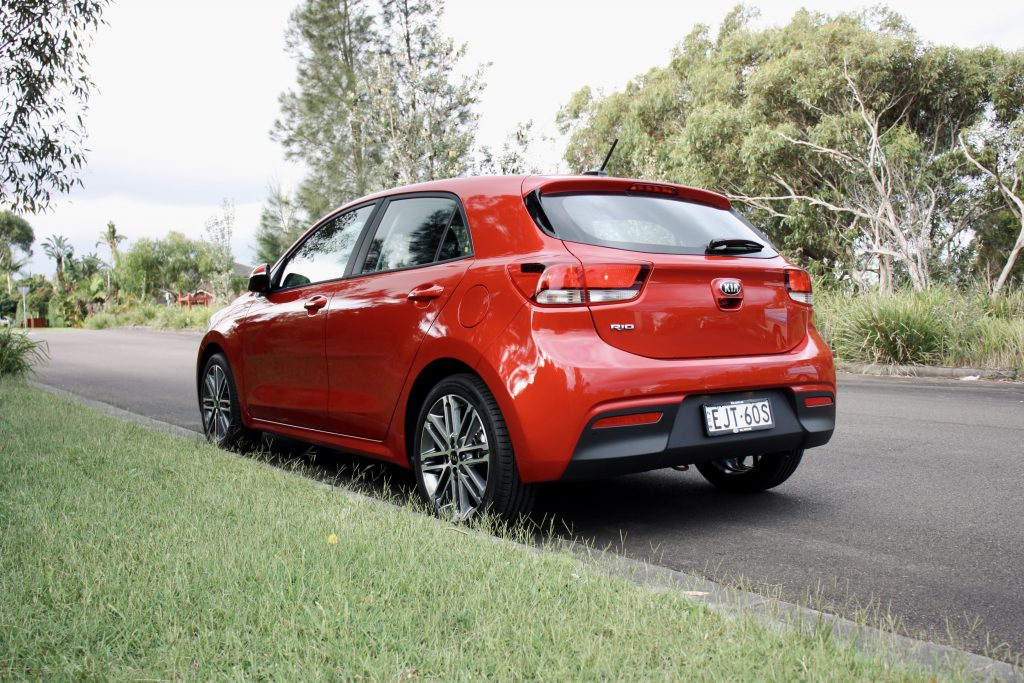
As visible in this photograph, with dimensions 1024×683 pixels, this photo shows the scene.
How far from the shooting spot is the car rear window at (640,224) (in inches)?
164

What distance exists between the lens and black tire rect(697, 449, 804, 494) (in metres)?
4.99

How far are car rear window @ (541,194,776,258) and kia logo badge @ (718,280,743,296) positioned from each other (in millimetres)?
212

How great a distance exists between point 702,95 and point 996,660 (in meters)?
30.6

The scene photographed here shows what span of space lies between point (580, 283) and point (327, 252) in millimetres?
2366

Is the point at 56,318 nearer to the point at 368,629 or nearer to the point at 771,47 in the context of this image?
the point at 771,47

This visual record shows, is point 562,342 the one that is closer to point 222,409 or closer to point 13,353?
point 222,409

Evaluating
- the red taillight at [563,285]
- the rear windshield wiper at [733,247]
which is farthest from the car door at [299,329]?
the rear windshield wiper at [733,247]

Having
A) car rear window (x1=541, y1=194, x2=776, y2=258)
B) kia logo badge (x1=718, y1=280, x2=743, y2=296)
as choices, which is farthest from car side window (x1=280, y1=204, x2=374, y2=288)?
kia logo badge (x1=718, y1=280, x2=743, y2=296)

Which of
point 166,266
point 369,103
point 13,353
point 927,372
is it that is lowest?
point 927,372

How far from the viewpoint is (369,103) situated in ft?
84.7

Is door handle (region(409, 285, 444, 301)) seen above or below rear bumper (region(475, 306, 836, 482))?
above

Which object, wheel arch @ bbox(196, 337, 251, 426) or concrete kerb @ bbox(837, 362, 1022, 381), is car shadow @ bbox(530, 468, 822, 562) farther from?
concrete kerb @ bbox(837, 362, 1022, 381)

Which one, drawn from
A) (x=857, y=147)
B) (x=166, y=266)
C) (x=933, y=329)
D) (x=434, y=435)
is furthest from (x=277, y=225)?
(x=166, y=266)

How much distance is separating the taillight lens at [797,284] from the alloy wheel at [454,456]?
1.68 meters
